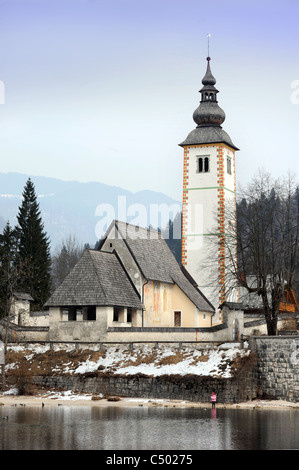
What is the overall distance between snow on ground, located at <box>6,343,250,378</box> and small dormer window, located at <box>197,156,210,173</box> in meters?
21.9

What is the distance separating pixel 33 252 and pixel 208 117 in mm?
18678

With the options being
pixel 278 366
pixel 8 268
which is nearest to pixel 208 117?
pixel 8 268

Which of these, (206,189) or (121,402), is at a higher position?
(206,189)

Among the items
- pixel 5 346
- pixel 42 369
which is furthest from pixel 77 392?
pixel 5 346

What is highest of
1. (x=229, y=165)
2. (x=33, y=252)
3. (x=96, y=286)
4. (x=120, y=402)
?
(x=229, y=165)

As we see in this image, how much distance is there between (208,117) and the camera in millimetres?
69875

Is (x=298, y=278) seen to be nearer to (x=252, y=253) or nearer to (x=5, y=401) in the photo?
(x=252, y=253)

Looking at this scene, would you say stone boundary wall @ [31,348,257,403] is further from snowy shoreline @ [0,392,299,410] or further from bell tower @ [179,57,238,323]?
bell tower @ [179,57,238,323]

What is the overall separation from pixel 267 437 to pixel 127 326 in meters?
24.4

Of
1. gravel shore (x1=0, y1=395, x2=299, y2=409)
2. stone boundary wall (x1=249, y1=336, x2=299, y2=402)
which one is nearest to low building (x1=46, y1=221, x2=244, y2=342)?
stone boundary wall (x1=249, y1=336, x2=299, y2=402)

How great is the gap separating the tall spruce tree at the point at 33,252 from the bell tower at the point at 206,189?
40.4 ft

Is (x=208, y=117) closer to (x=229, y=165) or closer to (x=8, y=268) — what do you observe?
(x=229, y=165)
